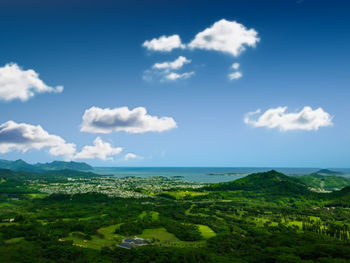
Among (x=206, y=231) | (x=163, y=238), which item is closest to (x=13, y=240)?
(x=163, y=238)

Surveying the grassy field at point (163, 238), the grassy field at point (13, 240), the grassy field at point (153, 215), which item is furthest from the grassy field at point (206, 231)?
the grassy field at point (13, 240)

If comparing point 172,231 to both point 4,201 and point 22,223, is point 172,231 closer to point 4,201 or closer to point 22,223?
point 22,223

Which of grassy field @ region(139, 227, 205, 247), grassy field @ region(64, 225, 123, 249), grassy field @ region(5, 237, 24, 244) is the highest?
grassy field @ region(5, 237, 24, 244)

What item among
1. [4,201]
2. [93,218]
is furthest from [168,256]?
[4,201]

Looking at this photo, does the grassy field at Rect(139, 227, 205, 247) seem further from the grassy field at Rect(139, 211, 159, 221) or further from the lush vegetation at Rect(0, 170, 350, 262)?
the grassy field at Rect(139, 211, 159, 221)

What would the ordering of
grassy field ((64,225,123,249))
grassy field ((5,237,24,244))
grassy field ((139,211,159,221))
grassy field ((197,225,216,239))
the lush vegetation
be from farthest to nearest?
grassy field ((139,211,159,221)) < grassy field ((197,225,216,239)) < grassy field ((64,225,123,249)) < grassy field ((5,237,24,244)) < the lush vegetation

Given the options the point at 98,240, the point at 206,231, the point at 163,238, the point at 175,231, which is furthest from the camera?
the point at 206,231

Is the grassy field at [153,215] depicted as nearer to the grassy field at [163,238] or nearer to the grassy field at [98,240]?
the grassy field at [163,238]

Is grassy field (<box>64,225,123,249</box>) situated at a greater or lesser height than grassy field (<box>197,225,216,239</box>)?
greater

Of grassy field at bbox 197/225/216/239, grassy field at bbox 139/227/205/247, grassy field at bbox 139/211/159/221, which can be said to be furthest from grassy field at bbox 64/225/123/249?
grassy field at bbox 197/225/216/239

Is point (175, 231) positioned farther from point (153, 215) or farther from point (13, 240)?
point (13, 240)
